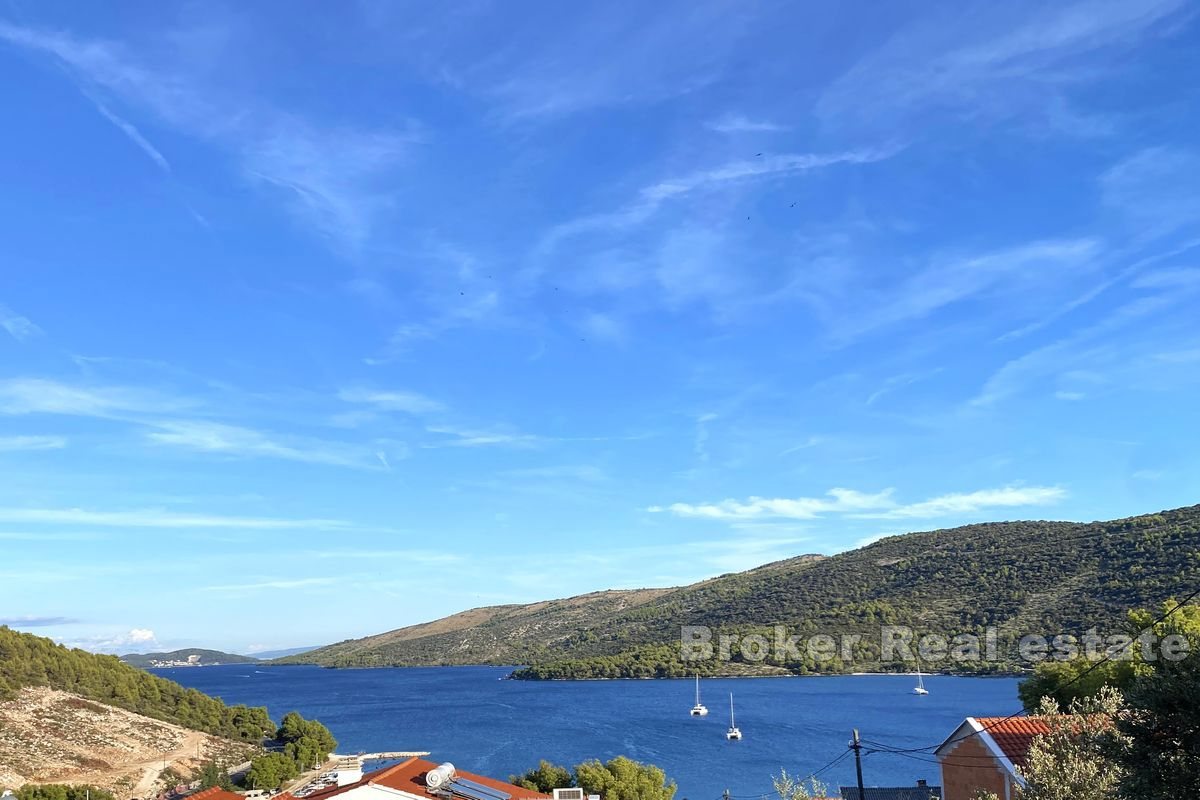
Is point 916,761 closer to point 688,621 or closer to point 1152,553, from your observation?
point 1152,553

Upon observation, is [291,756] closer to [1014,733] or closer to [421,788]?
[421,788]

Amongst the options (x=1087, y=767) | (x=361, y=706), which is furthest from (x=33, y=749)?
(x=361, y=706)

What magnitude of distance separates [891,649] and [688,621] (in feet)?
175

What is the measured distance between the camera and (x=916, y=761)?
75.6 metres

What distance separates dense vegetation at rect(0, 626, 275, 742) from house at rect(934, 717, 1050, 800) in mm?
78357

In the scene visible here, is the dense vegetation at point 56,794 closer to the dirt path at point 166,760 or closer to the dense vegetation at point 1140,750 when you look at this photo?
the dirt path at point 166,760

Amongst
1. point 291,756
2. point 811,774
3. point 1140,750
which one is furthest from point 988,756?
point 291,756

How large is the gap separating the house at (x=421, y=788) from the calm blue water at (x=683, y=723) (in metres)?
44.2

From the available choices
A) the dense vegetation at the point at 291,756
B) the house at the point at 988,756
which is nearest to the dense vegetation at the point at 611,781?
the house at the point at 988,756

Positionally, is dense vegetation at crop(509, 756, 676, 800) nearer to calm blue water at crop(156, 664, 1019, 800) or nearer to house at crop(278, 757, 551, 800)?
house at crop(278, 757, 551, 800)

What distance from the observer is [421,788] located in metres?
24.7

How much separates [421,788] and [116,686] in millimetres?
78581

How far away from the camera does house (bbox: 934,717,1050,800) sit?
2280 centimetres

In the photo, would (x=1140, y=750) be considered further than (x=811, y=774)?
No
